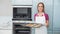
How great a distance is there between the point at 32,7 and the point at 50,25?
45 centimetres

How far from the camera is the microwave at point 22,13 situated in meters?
2.56

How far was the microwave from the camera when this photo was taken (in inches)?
101

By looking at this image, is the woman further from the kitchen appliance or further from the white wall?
the white wall

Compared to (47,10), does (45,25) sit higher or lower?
lower

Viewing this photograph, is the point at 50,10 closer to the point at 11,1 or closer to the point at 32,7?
the point at 32,7

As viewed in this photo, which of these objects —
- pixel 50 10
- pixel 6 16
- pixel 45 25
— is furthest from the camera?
pixel 6 16

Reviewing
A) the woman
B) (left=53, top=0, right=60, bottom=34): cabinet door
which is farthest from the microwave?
(left=53, top=0, right=60, bottom=34): cabinet door

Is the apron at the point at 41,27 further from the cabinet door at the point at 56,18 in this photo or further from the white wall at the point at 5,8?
the white wall at the point at 5,8

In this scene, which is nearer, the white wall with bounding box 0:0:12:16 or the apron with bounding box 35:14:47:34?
the apron with bounding box 35:14:47:34

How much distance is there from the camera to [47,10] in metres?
2.47

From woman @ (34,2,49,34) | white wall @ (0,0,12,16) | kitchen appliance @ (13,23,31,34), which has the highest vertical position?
white wall @ (0,0,12,16)

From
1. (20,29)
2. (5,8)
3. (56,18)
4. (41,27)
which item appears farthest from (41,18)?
(5,8)

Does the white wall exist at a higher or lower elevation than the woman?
higher

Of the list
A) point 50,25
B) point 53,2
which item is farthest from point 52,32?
point 53,2
